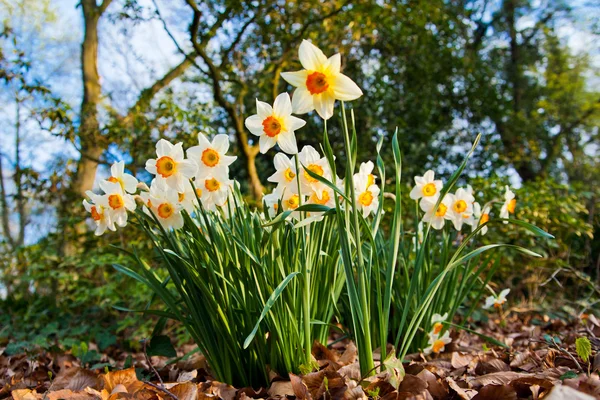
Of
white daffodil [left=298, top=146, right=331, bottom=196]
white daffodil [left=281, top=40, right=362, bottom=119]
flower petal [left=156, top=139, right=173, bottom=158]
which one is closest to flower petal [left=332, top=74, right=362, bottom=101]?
white daffodil [left=281, top=40, right=362, bottom=119]

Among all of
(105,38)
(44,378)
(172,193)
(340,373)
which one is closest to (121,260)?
(44,378)

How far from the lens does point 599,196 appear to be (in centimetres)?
434

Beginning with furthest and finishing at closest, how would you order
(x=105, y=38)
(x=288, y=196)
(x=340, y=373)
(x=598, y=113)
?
(x=105, y=38), (x=598, y=113), (x=288, y=196), (x=340, y=373)

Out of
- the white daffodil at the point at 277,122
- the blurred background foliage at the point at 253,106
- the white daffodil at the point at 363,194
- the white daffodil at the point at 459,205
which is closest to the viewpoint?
the white daffodil at the point at 277,122

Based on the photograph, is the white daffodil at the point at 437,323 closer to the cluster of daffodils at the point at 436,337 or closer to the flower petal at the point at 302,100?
the cluster of daffodils at the point at 436,337

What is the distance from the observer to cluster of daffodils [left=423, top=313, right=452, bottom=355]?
164cm

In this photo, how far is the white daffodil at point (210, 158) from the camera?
1.26m

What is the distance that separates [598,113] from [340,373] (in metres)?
7.66

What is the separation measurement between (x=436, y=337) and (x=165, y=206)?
1.04 meters

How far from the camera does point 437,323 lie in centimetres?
166

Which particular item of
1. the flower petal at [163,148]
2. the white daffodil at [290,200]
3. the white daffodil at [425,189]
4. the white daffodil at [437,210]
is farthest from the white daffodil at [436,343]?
the flower petal at [163,148]

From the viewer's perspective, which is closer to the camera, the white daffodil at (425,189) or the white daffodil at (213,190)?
the white daffodil at (213,190)

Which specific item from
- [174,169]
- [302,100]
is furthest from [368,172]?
[174,169]

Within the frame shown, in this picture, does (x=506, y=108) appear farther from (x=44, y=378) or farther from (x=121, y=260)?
(x=44, y=378)
